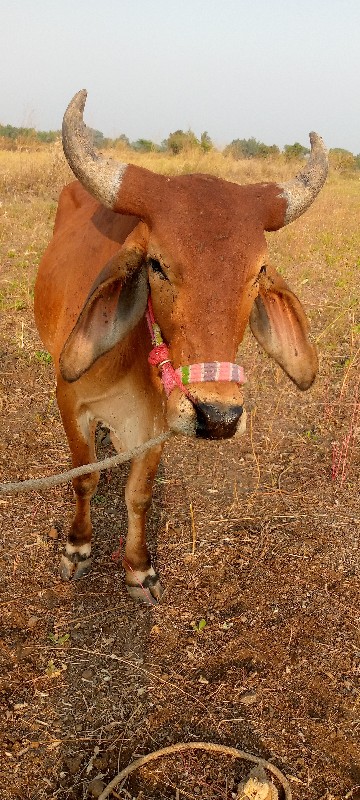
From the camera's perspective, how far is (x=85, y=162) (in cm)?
229

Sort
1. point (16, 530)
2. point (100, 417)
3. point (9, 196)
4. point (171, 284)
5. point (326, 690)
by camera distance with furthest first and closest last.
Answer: point (9, 196) < point (16, 530) < point (100, 417) < point (326, 690) < point (171, 284)

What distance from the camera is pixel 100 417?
10.4ft

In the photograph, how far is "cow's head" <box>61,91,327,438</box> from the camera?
2105 millimetres

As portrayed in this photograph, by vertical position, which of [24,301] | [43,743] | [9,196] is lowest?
[43,743]

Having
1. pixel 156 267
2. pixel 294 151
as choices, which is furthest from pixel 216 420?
pixel 294 151

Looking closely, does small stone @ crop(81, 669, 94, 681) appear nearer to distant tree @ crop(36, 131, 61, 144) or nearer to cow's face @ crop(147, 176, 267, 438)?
cow's face @ crop(147, 176, 267, 438)

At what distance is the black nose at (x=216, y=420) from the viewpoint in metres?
1.98

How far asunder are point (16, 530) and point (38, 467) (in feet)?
2.20

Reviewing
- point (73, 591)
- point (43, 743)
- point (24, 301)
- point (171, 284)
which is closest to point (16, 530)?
point (73, 591)

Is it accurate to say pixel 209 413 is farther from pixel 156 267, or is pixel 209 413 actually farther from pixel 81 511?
pixel 81 511

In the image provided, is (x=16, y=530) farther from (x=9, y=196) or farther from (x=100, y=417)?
(x=9, y=196)

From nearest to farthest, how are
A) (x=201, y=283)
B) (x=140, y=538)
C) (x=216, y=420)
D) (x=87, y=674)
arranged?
(x=216, y=420) < (x=201, y=283) < (x=87, y=674) < (x=140, y=538)

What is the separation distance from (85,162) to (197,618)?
84.4 inches

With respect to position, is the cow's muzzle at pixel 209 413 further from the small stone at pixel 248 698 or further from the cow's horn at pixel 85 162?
the small stone at pixel 248 698
